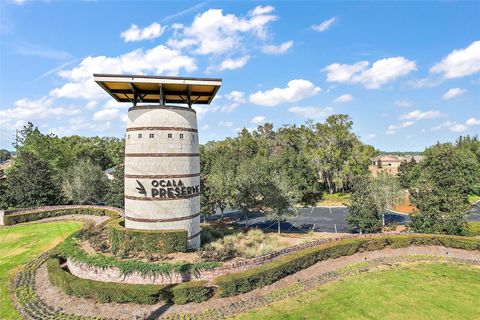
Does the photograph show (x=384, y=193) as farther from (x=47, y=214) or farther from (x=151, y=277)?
(x=47, y=214)

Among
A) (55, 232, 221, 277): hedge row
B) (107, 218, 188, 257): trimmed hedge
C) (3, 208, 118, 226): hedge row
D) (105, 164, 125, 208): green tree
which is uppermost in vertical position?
(105, 164, 125, 208): green tree

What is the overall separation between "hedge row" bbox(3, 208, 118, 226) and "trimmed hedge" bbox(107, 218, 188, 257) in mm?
15484

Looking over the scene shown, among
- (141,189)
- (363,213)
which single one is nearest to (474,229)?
(363,213)

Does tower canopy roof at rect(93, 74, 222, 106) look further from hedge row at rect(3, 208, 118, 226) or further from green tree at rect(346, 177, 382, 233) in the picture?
green tree at rect(346, 177, 382, 233)

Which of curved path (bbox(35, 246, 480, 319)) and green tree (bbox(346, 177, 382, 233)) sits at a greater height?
green tree (bbox(346, 177, 382, 233))

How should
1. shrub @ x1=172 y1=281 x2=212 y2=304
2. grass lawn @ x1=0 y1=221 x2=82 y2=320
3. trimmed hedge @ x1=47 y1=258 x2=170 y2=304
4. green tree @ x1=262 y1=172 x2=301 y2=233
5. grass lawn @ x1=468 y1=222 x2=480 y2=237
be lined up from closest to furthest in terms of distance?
trimmed hedge @ x1=47 y1=258 x2=170 y2=304, shrub @ x1=172 y1=281 x2=212 y2=304, grass lawn @ x1=0 y1=221 x2=82 y2=320, grass lawn @ x1=468 y1=222 x2=480 y2=237, green tree @ x1=262 y1=172 x2=301 y2=233

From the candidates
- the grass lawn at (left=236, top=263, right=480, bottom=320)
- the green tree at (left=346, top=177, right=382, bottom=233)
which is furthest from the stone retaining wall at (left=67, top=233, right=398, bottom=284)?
the green tree at (left=346, top=177, right=382, bottom=233)

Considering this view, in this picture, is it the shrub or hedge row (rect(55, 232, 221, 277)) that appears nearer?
the shrub

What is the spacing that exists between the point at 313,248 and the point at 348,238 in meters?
4.65

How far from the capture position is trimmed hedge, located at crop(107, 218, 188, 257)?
68.7 feet

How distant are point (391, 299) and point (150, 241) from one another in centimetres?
1674

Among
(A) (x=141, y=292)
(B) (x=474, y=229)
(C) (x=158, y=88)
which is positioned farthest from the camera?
(B) (x=474, y=229)

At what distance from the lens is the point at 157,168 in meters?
22.0

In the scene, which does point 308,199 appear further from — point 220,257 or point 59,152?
point 59,152
